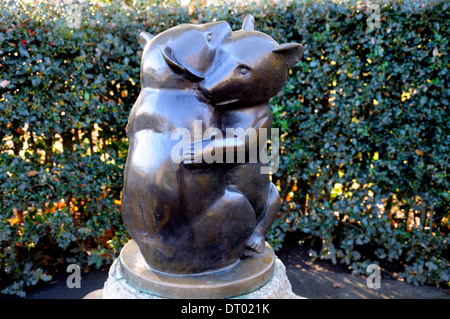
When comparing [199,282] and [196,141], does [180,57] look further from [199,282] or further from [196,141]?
[199,282]

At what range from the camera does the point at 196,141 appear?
2.16 metres

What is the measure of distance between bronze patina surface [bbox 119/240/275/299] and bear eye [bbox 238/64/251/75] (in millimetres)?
1258

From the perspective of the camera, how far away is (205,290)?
2229mm

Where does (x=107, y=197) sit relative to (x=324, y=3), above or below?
below

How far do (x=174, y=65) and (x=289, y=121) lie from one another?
229 centimetres

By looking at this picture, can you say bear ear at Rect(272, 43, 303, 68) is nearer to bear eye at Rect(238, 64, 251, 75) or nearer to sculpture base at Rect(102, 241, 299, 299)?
bear eye at Rect(238, 64, 251, 75)

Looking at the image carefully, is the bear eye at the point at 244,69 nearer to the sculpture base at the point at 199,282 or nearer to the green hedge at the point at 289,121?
the sculpture base at the point at 199,282

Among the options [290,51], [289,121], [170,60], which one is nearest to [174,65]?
[170,60]

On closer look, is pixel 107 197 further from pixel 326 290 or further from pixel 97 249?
pixel 326 290

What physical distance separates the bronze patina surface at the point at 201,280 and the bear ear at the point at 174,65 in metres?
1.23

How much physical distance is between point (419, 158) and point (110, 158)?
11.0 feet

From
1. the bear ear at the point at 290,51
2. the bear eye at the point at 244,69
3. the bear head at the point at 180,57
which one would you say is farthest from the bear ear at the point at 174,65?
the bear ear at the point at 290,51

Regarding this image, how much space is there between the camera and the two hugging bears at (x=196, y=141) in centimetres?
217
